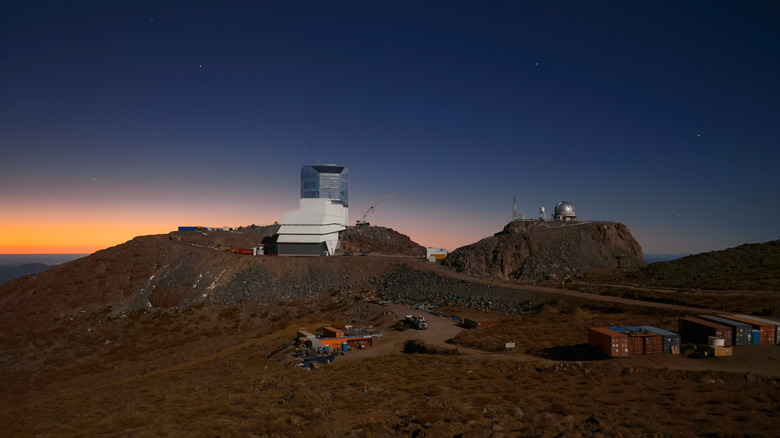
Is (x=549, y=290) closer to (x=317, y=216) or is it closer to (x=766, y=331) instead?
(x=766, y=331)

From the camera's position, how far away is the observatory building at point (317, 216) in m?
76.9

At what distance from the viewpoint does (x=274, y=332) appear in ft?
157

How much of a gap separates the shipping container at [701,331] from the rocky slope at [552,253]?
31715 mm

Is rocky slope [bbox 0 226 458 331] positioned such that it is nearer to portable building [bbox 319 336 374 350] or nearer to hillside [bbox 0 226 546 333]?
hillside [bbox 0 226 546 333]

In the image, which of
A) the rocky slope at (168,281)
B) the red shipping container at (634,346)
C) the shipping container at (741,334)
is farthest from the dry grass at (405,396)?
the rocky slope at (168,281)

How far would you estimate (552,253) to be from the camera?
213ft

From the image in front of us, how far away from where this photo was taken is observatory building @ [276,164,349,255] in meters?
76.9

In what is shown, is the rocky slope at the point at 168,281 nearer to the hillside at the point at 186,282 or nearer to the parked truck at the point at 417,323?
the hillside at the point at 186,282

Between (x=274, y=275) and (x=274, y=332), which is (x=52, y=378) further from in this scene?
(x=274, y=275)

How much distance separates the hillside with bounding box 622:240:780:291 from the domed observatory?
1874 centimetres

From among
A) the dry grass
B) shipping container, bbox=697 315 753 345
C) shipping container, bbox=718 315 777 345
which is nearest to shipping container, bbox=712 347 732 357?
shipping container, bbox=697 315 753 345

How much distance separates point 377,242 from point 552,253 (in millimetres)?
45422

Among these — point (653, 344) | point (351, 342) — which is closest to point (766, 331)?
point (653, 344)

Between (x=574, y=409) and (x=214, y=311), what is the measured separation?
51778mm
